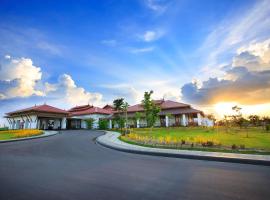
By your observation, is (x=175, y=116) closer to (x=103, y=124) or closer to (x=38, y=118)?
(x=103, y=124)

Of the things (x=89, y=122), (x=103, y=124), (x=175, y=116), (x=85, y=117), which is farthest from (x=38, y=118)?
(x=175, y=116)

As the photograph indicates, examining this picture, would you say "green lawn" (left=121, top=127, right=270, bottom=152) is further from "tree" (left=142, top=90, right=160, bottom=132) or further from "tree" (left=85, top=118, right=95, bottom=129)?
"tree" (left=85, top=118, right=95, bottom=129)

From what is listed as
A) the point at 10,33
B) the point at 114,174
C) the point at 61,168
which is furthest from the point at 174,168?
the point at 10,33

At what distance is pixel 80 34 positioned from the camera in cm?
1593

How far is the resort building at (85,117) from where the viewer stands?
3753 centimetres

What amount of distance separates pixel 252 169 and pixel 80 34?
1588cm

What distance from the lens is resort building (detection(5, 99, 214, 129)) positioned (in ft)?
123

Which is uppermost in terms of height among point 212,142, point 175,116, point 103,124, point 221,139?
point 175,116

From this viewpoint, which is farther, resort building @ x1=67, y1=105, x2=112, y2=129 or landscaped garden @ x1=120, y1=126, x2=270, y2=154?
resort building @ x1=67, y1=105, x2=112, y2=129

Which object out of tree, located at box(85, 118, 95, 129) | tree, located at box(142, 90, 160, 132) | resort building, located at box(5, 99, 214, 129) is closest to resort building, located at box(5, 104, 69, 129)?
resort building, located at box(5, 99, 214, 129)

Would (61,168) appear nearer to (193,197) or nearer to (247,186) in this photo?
(193,197)

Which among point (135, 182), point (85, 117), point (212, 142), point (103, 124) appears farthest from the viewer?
point (85, 117)

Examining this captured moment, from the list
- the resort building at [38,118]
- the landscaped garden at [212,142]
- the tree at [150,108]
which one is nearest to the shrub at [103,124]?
the resort building at [38,118]

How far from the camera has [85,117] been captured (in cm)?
4722
